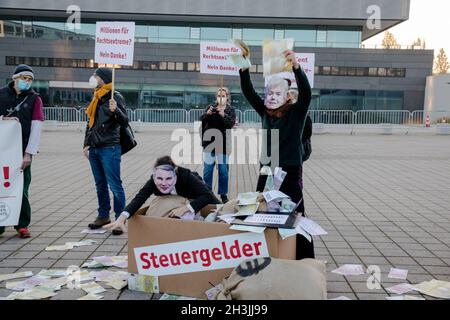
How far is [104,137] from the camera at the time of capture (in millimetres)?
5945

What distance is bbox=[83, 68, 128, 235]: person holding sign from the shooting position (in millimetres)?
5949

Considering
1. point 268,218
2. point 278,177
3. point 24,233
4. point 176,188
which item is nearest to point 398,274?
point 278,177

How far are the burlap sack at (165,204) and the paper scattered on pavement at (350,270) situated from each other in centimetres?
157

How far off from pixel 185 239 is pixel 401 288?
6.12 feet

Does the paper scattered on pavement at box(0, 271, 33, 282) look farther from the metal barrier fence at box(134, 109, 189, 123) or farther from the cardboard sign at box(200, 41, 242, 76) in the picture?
the metal barrier fence at box(134, 109, 189, 123)

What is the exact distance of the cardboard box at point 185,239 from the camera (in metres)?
3.77

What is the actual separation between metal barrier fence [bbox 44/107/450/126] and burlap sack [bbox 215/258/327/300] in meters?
25.9

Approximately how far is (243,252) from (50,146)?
49.1 feet

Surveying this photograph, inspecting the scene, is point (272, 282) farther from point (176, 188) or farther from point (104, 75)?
point (104, 75)

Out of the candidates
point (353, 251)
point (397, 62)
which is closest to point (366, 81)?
point (397, 62)

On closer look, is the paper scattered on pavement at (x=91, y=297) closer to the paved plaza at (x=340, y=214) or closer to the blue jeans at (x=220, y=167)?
the paved plaza at (x=340, y=214)

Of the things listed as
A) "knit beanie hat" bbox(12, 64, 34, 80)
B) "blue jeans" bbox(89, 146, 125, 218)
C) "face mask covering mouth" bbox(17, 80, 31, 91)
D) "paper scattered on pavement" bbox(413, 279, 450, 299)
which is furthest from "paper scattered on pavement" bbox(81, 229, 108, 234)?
"paper scattered on pavement" bbox(413, 279, 450, 299)

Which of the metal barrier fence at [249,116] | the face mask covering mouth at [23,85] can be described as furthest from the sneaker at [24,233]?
the metal barrier fence at [249,116]

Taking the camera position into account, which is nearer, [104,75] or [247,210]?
[247,210]
